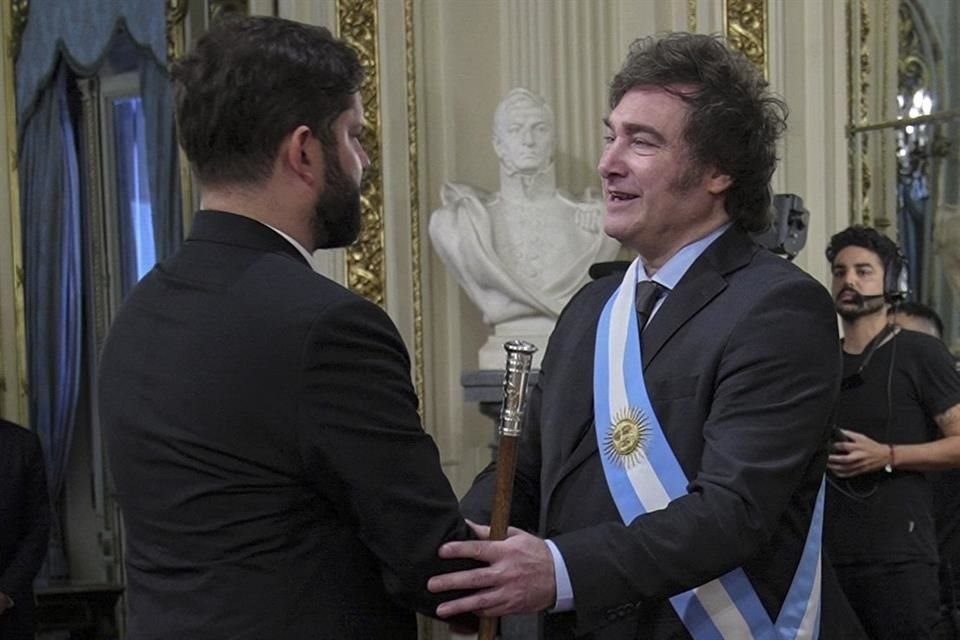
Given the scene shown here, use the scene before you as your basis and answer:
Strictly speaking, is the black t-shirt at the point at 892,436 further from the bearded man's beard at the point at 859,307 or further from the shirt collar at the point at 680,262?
the shirt collar at the point at 680,262

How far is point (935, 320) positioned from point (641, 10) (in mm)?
1727

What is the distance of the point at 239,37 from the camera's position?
1.86 metres

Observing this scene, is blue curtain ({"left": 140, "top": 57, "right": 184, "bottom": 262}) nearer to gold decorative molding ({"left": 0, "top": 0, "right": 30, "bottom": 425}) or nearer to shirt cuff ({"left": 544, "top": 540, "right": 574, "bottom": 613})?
gold decorative molding ({"left": 0, "top": 0, "right": 30, "bottom": 425})

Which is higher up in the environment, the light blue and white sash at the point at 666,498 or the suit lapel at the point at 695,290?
the suit lapel at the point at 695,290

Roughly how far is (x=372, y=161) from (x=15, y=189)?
1.82 m

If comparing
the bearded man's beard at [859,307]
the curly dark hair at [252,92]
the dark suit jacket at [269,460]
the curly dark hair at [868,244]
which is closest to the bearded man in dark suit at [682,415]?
the dark suit jacket at [269,460]

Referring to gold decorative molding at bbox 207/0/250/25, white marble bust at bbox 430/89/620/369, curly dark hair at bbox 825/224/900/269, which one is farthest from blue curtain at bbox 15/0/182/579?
curly dark hair at bbox 825/224/900/269

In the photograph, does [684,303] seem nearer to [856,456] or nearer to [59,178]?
[856,456]

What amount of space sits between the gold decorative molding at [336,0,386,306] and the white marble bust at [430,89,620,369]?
0.50m

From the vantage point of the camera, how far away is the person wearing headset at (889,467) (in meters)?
3.87

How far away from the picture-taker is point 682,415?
2158mm

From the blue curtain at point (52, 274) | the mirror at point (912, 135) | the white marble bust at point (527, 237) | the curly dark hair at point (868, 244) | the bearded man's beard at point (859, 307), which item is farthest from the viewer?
the blue curtain at point (52, 274)

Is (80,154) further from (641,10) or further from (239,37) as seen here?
(239,37)

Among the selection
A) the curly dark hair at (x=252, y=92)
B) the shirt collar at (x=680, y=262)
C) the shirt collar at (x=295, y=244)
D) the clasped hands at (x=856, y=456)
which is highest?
the curly dark hair at (x=252, y=92)
